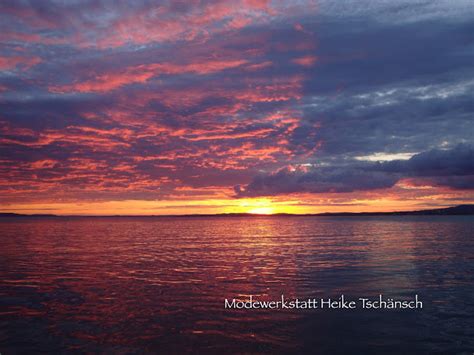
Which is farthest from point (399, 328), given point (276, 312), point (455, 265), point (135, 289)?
point (455, 265)

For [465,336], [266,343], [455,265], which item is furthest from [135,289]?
[455,265]

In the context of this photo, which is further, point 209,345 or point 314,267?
point 314,267

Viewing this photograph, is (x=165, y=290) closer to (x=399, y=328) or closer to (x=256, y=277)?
(x=256, y=277)

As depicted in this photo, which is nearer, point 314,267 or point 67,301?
point 67,301

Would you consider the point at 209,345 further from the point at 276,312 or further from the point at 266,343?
the point at 276,312

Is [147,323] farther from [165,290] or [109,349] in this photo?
[165,290]

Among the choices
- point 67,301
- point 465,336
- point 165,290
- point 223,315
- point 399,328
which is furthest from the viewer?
point 165,290

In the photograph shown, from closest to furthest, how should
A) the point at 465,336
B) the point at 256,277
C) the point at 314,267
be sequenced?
1. the point at 465,336
2. the point at 256,277
3. the point at 314,267

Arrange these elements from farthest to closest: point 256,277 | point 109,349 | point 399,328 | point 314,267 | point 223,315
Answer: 1. point 314,267
2. point 256,277
3. point 223,315
4. point 399,328
5. point 109,349

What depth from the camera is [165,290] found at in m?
28.2

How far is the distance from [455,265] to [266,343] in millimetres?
29828

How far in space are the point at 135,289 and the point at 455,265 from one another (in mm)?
30889

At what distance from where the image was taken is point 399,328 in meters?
19.4

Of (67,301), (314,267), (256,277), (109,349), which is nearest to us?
(109,349)
